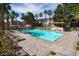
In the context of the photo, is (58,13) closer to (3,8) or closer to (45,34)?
(45,34)

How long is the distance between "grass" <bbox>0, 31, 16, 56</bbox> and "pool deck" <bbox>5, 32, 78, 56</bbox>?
173mm

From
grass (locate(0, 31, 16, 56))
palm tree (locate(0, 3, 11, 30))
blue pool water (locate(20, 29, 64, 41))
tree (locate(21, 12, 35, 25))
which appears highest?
palm tree (locate(0, 3, 11, 30))

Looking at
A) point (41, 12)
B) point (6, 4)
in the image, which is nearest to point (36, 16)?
point (41, 12)

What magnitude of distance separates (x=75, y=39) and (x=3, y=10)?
1.19 metres

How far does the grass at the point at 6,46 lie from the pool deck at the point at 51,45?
17 centimetres

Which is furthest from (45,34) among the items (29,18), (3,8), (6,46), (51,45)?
(3,8)

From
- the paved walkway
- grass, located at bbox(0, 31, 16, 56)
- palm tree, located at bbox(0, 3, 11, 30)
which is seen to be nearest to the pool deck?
the paved walkway

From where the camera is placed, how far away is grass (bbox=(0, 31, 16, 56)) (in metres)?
6.32

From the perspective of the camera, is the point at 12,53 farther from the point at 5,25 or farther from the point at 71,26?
the point at 71,26

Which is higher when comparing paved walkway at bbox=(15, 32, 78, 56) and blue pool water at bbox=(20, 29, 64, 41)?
blue pool water at bbox=(20, 29, 64, 41)

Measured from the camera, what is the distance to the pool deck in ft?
20.7

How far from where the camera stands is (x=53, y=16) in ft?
20.7

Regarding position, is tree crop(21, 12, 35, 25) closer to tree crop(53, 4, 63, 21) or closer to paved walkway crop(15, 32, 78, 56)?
paved walkway crop(15, 32, 78, 56)

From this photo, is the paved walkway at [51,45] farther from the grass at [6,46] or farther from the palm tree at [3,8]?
the palm tree at [3,8]
